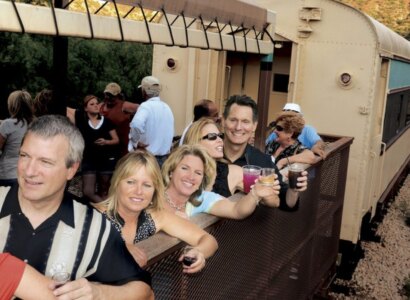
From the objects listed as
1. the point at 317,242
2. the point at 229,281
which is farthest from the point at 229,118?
the point at 317,242

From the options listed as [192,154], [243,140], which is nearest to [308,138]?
[243,140]

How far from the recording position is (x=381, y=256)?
8492mm

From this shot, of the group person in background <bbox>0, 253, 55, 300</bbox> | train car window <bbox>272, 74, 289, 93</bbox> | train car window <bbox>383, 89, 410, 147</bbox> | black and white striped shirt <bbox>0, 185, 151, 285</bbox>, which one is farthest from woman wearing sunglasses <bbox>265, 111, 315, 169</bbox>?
train car window <bbox>383, 89, 410, 147</bbox>

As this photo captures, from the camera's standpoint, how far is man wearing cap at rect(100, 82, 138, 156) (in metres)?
6.38

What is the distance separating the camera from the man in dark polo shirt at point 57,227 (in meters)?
1.88

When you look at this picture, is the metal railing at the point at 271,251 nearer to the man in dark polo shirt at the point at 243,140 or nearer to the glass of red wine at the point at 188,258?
the glass of red wine at the point at 188,258

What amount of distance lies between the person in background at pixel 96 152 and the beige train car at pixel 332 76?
161 centimetres

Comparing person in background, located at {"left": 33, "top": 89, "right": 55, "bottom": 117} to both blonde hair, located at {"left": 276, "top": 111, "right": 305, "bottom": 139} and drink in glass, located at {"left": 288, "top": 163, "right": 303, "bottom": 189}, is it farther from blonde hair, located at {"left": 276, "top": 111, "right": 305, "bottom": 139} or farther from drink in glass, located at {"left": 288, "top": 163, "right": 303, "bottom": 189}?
drink in glass, located at {"left": 288, "top": 163, "right": 303, "bottom": 189}

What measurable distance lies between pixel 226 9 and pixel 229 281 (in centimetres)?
175

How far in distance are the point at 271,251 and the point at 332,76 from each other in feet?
11.9

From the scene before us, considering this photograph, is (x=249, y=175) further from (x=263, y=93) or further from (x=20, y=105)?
(x=20, y=105)

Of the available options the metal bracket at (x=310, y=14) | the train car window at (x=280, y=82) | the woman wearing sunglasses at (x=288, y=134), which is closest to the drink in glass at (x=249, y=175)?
the woman wearing sunglasses at (x=288, y=134)

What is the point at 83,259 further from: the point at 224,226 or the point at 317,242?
the point at 317,242

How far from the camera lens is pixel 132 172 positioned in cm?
258
